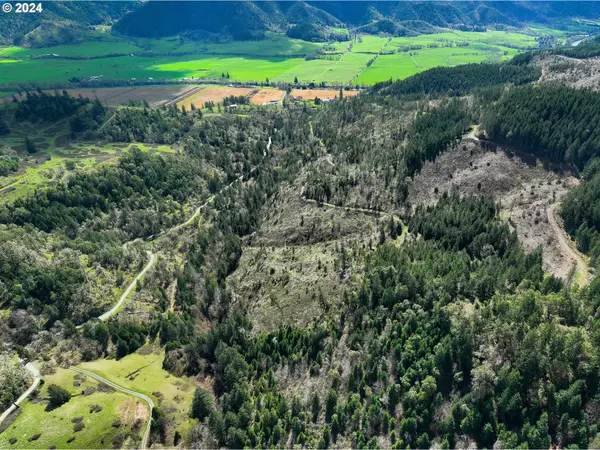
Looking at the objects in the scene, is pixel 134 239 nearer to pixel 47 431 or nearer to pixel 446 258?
pixel 47 431

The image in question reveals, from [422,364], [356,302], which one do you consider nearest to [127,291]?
[356,302]

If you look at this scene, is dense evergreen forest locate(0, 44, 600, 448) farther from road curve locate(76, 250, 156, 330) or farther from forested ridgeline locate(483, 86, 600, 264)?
road curve locate(76, 250, 156, 330)

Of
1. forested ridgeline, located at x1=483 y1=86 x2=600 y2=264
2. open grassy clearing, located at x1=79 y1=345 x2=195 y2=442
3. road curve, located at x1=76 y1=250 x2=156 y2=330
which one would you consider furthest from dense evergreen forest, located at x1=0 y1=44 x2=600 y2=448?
open grassy clearing, located at x1=79 y1=345 x2=195 y2=442

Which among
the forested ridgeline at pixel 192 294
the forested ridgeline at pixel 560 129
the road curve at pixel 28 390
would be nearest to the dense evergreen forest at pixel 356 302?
the forested ridgeline at pixel 192 294

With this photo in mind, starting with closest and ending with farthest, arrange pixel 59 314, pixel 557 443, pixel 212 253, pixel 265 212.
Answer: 1. pixel 557 443
2. pixel 59 314
3. pixel 212 253
4. pixel 265 212

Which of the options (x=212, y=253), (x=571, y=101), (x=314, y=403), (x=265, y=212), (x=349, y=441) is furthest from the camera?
(x=265, y=212)

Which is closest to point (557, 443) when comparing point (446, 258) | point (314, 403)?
point (314, 403)
